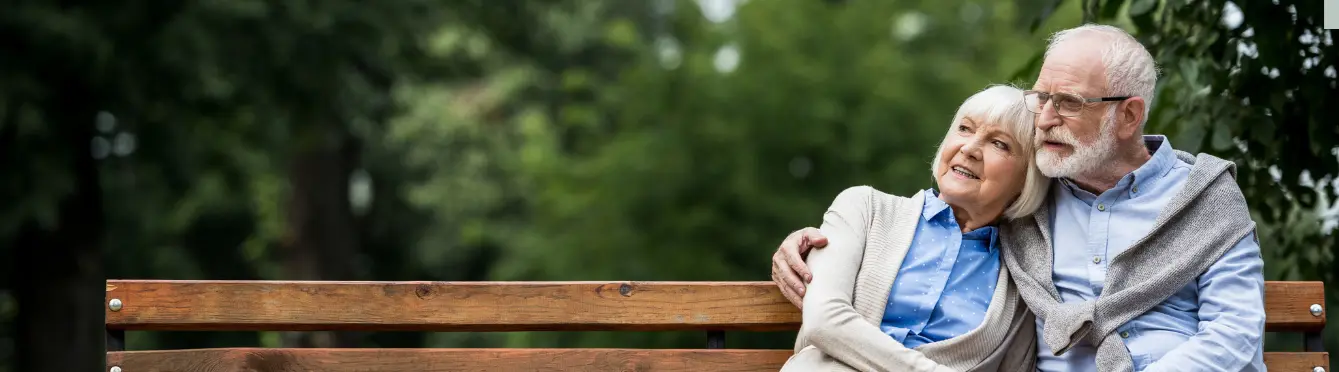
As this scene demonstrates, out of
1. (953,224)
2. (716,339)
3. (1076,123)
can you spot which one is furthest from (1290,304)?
(716,339)

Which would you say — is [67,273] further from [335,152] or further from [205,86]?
[335,152]

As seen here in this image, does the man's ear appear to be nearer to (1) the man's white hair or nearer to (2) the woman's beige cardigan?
(1) the man's white hair

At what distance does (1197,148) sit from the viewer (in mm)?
4273

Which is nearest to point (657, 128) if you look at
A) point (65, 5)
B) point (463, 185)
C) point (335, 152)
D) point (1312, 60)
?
point (335, 152)

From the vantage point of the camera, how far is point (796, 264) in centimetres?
350

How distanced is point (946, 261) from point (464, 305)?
3.72 ft

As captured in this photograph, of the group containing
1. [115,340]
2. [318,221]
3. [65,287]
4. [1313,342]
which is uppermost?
[1313,342]

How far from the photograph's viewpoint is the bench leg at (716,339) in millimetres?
3775

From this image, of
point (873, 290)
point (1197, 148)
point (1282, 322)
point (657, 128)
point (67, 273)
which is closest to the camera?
point (873, 290)

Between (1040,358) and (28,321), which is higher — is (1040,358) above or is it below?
above

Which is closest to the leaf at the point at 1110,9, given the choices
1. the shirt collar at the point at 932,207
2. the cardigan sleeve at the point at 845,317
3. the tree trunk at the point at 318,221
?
the shirt collar at the point at 932,207

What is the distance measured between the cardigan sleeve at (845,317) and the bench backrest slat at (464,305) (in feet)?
0.92

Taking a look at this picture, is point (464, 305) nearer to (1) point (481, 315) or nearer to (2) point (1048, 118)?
(1) point (481, 315)

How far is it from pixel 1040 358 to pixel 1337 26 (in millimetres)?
991
